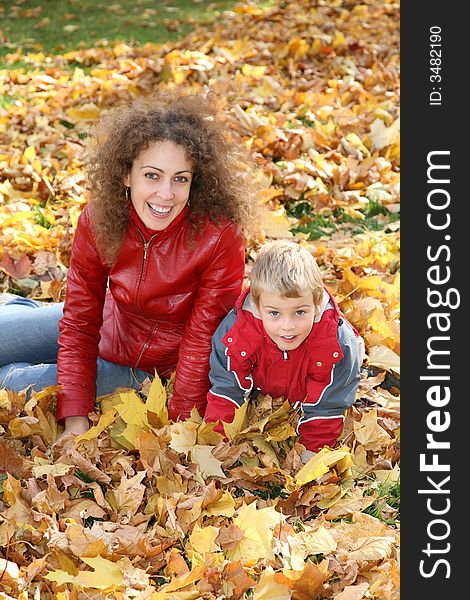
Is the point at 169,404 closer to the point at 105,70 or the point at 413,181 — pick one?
the point at 413,181

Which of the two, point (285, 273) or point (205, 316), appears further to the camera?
point (205, 316)

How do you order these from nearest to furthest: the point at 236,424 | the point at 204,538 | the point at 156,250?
the point at 204,538
the point at 236,424
the point at 156,250

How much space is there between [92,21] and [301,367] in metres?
8.44

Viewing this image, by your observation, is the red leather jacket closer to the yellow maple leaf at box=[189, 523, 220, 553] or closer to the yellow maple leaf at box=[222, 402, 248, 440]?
the yellow maple leaf at box=[222, 402, 248, 440]

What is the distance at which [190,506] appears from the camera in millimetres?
2762

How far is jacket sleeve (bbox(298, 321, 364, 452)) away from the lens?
3.05 meters

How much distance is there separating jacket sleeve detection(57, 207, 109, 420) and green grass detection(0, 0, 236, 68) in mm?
6377

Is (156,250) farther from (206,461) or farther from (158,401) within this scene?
(206,461)

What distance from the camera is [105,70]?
7.77m

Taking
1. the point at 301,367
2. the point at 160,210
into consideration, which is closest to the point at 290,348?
the point at 301,367

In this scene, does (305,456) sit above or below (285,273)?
below

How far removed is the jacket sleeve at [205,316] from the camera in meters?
3.17

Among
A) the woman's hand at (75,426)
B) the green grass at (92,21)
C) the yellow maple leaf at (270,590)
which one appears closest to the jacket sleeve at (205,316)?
the woman's hand at (75,426)

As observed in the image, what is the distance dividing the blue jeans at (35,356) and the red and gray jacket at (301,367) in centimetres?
50
